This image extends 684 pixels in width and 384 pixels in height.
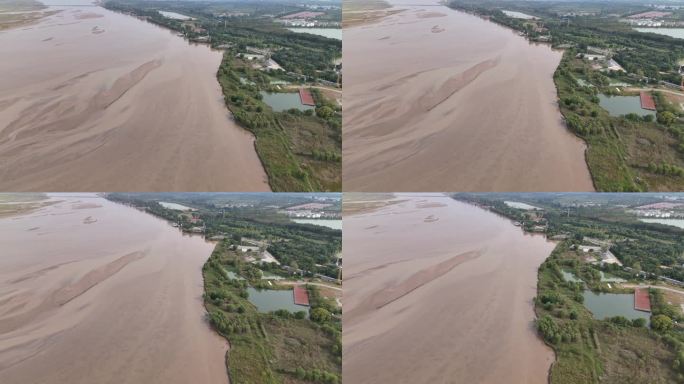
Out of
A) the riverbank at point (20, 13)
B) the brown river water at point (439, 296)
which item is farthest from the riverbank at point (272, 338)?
the riverbank at point (20, 13)

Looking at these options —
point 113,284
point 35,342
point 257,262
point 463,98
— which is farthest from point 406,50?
point 35,342

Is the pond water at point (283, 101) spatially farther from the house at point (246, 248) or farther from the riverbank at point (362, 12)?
the house at point (246, 248)

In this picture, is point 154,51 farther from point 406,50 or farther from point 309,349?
point 309,349

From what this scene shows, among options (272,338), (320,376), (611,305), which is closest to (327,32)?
(272,338)

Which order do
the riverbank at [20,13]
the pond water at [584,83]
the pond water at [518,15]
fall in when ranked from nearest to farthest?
the pond water at [584,83] < the pond water at [518,15] < the riverbank at [20,13]

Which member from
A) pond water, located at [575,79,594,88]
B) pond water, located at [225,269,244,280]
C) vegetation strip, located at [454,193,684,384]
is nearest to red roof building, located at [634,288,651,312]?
vegetation strip, located at [454,193,684,384]

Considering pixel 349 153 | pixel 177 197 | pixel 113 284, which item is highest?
pixel 349 153

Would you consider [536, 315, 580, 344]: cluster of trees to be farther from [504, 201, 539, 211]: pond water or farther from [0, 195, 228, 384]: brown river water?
[0, 195, 228, 384]: brown river water
